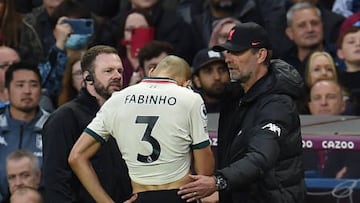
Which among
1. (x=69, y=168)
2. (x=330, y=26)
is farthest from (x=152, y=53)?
(x=69, y=168)

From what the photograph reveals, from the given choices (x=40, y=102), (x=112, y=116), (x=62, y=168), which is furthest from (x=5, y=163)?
(x=112, y=116)

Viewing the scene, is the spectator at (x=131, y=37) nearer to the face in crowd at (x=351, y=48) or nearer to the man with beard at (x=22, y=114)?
the man with beard at (x=22, y=114)

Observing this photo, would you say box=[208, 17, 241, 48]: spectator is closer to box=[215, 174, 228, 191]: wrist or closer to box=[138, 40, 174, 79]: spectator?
box=[138, 40, 174, 79]: spectator

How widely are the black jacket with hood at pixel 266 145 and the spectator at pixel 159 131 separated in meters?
0.26

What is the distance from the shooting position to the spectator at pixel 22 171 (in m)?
10.4

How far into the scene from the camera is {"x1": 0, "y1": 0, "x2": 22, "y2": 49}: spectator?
498 inches

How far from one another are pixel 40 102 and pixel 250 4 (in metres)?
2.55

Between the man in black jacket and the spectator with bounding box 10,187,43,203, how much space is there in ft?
6.96

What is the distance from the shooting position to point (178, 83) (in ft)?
26.2

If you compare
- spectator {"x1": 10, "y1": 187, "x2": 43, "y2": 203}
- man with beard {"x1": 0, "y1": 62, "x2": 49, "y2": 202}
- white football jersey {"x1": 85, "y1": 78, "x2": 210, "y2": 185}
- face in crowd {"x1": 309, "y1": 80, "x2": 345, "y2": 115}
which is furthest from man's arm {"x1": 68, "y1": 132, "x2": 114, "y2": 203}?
face in crowd {"x1": 309, "y1": 80, "x2": 345, "y2": 115}

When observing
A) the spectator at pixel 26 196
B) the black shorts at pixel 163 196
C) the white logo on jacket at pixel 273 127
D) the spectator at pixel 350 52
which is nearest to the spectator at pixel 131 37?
A: the spectator at pixel 350 52

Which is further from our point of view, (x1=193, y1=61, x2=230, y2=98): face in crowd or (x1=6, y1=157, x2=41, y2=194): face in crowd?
(x1=193, y1=61, x2=230, y2=98): face in crowd

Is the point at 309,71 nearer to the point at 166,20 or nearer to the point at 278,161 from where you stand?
the point at 166,20

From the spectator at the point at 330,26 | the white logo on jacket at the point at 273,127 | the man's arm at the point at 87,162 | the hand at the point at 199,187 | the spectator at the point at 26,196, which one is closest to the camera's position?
the hand at the point at 199,187
